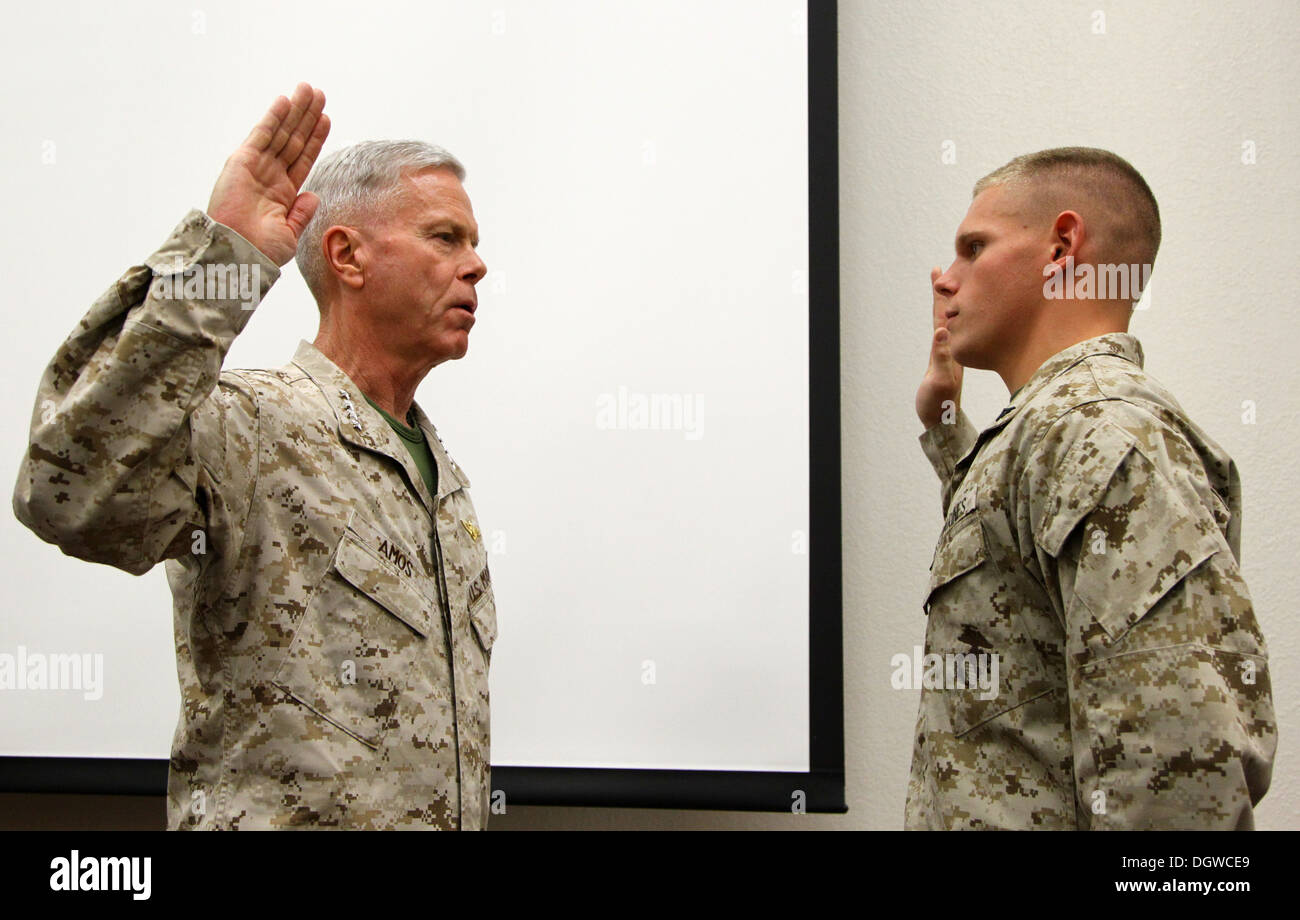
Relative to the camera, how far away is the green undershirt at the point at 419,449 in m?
1.47

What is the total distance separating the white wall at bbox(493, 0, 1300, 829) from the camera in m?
2.13

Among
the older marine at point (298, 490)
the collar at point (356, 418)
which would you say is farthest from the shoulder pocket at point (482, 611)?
the collar at point (356, 418)

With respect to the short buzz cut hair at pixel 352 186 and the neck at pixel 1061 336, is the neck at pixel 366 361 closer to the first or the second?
the short buzz cut hair at pixel 352 186

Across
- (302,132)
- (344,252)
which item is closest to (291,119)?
(302,132)

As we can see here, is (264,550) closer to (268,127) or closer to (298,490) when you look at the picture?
(298,490)

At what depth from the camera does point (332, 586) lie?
4.05ft

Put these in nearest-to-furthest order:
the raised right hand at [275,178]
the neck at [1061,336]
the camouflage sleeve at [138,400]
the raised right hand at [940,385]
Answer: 1. the camouflage sleeve at [138,400]
2. the raised right hand at [275,178]
3. the neck at [1061,336]
4. the raised right hand at [940,385]

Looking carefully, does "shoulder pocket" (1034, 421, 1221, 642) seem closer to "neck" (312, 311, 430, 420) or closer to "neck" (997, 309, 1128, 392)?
"neck" (997, 309, 1128, 392)

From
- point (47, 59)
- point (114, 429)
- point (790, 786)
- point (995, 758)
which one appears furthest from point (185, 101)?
point (995, 758)

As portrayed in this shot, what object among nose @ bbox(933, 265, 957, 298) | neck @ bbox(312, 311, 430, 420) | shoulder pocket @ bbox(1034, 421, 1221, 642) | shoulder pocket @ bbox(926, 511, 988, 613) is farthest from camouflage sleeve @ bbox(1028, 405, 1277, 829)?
neck @ bbox(312, 311, 430, 420)

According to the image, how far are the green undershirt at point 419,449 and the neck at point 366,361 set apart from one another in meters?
0.02

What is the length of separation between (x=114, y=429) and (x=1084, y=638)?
0.92 meters
